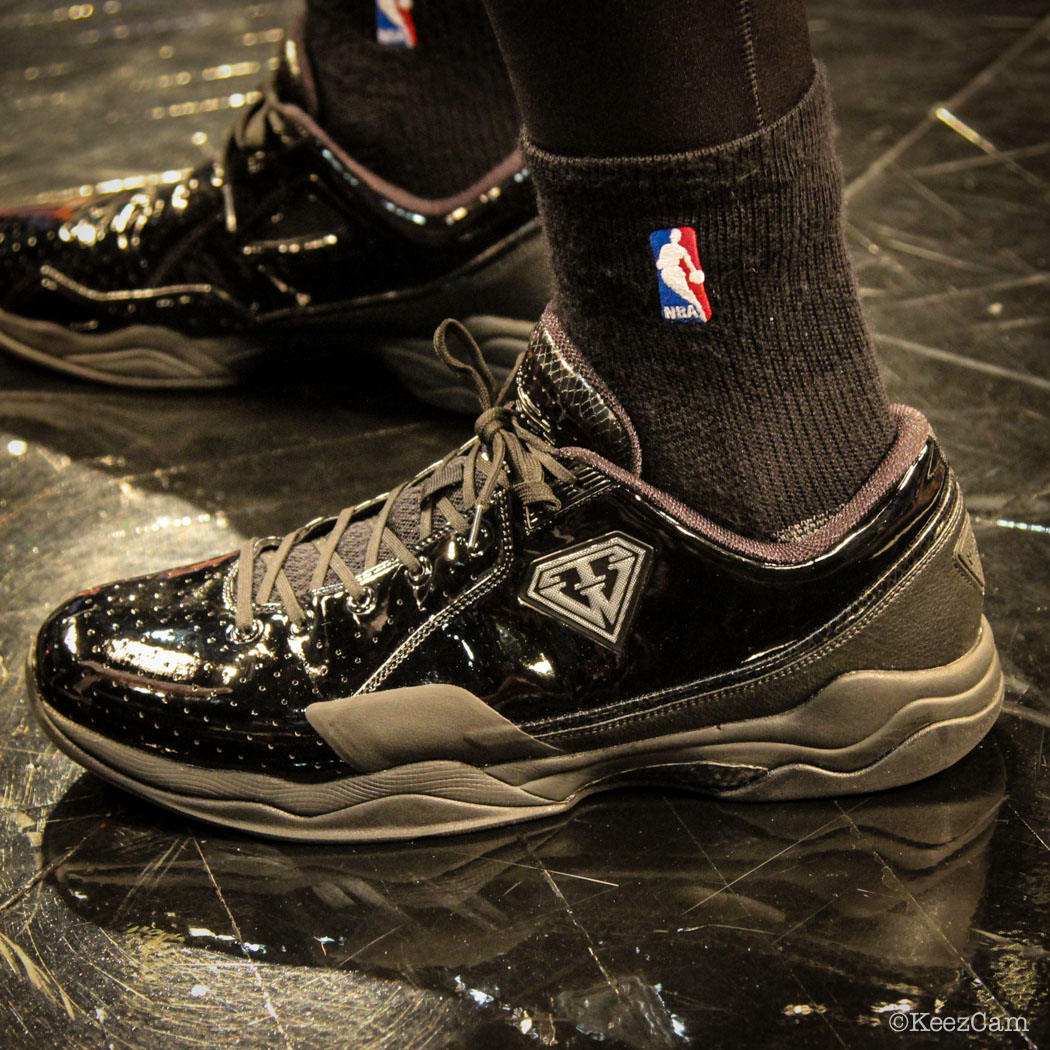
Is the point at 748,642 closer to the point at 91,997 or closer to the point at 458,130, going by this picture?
the point at 91,997

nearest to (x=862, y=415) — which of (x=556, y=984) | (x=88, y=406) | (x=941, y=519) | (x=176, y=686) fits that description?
(x=941, y=519)

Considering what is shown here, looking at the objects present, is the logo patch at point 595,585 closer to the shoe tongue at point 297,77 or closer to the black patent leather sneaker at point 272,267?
the black patent leather sneaker at point 272,267

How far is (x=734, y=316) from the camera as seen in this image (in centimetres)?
71

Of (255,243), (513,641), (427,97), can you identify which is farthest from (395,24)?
(513,641)

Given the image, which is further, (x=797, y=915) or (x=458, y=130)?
(x=458, y=130)

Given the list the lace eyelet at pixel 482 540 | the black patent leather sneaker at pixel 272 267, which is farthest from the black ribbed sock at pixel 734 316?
the black patent leather sneaker at pixel 272 267

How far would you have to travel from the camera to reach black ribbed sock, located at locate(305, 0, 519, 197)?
49.8 inches

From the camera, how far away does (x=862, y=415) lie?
2.51ft

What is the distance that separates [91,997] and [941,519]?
657 mm

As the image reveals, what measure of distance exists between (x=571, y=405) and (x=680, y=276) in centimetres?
11

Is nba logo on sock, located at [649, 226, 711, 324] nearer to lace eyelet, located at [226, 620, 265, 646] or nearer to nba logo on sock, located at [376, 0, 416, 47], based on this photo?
lace eyelet, located at [226, 620, 265, 646]

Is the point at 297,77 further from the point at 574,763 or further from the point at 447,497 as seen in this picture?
the point at 574,763

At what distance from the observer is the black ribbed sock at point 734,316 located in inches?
26.5

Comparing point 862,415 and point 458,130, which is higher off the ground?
point 458,130
